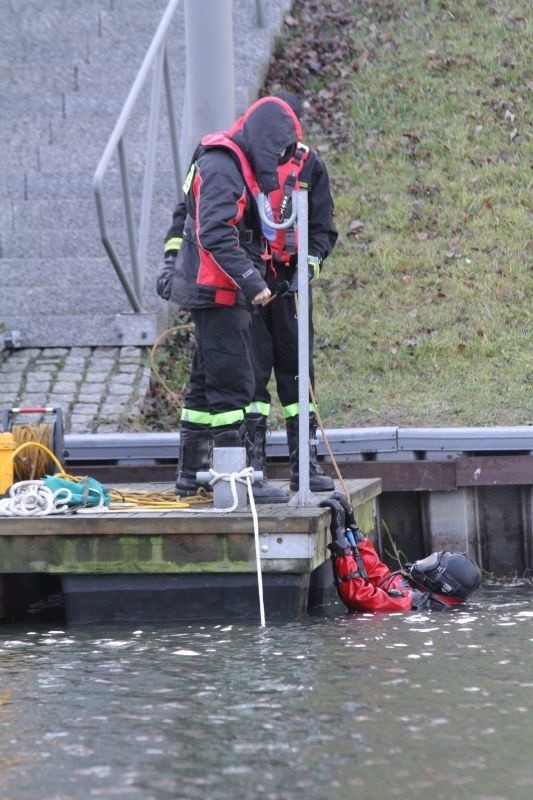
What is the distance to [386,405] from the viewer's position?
9984mm

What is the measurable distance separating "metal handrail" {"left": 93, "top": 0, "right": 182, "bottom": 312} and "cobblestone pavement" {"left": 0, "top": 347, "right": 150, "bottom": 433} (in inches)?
20.2

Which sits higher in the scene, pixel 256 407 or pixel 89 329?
pixel 89 329

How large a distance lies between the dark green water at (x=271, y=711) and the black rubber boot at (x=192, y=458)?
40.0 inches

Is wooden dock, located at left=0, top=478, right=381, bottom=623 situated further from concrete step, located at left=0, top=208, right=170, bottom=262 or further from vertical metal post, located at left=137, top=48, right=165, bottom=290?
concrete step, located at left=0, top=208, right=170, bottom=262

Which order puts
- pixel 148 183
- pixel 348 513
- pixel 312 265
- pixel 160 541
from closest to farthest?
1. pixel 160 541
2. pixel 348 513
3. pixel 312 265
4. pixel 148 183

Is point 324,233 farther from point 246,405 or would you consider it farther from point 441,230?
point 441,230

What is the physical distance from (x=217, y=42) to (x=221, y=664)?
5651 millimetres

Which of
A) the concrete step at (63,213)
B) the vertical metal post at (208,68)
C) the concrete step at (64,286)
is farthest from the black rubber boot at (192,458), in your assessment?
the concrete step at (63,213)

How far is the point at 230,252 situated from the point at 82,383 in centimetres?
393

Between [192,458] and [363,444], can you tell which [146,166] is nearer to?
[363,444]

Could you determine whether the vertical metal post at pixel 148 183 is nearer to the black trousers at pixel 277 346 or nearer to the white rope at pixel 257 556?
the black trousers at pixel 277 346

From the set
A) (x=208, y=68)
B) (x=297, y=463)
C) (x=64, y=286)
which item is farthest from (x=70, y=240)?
(x=297, y=463)

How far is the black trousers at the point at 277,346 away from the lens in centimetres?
726

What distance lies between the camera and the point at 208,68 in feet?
32.6
